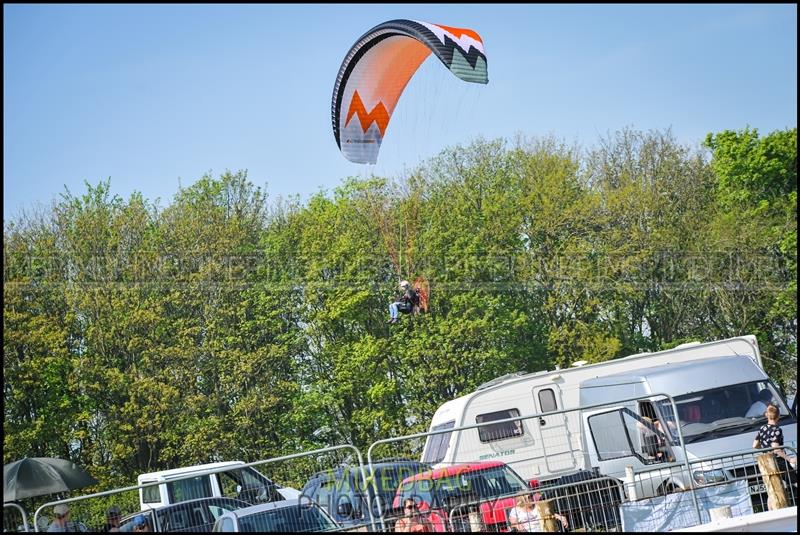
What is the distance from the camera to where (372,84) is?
17.9 meters

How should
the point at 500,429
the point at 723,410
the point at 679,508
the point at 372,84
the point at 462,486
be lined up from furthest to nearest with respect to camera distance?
the point at 372,84 < the point at 500,429 < the point at 723,410 < the point at 462,486 < the point at 679,508

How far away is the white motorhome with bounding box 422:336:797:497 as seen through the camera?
44.3 feet

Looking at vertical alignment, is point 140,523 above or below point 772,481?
above

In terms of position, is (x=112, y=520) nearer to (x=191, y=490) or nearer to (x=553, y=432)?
(x=191, y=490)

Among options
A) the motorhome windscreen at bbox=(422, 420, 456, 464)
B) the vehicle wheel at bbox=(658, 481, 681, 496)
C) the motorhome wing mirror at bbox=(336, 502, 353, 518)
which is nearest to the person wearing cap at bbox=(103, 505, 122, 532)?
the motorhome wing mirror at bbox=(336, 502, 353, 518)

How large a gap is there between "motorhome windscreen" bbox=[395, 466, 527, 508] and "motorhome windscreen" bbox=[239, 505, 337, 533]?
3.09 feet

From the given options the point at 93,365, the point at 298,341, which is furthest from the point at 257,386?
the point at 93,365

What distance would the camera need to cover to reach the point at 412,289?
17516 mm

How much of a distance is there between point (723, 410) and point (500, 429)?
13.5ft

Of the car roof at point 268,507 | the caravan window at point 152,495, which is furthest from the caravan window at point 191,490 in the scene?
the car roof at point 268,507

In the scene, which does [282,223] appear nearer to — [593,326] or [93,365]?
[93,365]

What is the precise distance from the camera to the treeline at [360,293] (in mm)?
30156

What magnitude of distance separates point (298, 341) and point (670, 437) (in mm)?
20046

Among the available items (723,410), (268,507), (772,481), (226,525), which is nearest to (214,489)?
(268,507)
